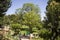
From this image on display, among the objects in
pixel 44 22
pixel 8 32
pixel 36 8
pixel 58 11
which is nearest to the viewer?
pixel 8 32

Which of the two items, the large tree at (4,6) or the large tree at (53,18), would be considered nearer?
the large tree at (53,18)

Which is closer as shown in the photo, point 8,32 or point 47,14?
point 8,32

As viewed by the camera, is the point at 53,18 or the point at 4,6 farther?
the point at 4,6

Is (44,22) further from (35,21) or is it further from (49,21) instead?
(35,21)

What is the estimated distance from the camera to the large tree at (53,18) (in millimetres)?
17172

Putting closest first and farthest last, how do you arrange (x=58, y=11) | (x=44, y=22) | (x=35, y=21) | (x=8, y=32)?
(x=8, y=32), (x=58, y=11), (x=44, y=22), (x=35, y=21)

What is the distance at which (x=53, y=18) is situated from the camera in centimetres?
1736

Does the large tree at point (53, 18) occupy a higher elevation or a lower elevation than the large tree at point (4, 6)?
Answer: lower

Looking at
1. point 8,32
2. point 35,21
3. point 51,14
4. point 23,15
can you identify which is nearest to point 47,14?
point 51,14

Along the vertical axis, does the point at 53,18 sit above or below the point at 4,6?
below

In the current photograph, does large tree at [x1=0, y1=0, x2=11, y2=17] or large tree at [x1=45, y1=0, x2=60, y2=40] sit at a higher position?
large tree at [x1=0, y1=0, x2=11, y2=17]

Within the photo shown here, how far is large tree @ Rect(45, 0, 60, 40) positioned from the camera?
17.2 m

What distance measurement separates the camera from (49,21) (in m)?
18.0

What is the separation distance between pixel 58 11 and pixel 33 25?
19.6 m
